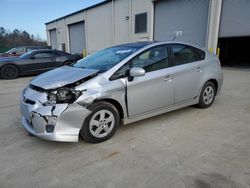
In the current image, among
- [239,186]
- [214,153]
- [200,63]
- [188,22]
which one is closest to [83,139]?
[214,153]

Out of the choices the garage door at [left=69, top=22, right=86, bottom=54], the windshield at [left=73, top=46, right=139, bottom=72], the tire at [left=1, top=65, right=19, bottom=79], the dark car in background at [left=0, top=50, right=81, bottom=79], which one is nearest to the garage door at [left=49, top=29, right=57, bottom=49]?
the garage door at [left=69, top=22, right=86, bottom=54]

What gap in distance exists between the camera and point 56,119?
256 cm

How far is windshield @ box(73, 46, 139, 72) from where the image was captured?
3199mm

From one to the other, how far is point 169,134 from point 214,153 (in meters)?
0.75

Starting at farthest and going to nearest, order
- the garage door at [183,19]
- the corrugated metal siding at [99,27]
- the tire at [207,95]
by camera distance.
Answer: the corrugated metal siding at [99,27] → the garage door at [183,19] → the tire at [207,95]

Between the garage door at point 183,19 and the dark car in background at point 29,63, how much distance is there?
294 inches

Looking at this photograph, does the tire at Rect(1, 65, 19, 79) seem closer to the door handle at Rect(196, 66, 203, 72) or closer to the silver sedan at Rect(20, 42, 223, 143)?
the silver sedan at Rect(20, 42, 223, 143)

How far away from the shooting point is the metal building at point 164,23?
34.2 ft

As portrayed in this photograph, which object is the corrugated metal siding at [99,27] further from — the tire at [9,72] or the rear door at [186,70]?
the rear door at [186,70]

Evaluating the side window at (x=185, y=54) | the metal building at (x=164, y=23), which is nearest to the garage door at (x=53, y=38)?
the metal building at (x=164, y=23)

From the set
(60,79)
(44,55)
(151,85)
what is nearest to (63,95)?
(60,79)

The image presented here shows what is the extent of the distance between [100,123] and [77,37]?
22.8 meters

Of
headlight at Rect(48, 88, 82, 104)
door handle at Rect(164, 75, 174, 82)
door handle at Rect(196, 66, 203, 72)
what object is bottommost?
headlight at Rect(48, 88, 82, 104)

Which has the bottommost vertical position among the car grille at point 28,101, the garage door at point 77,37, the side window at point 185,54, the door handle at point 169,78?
the car grille at point 28,101
